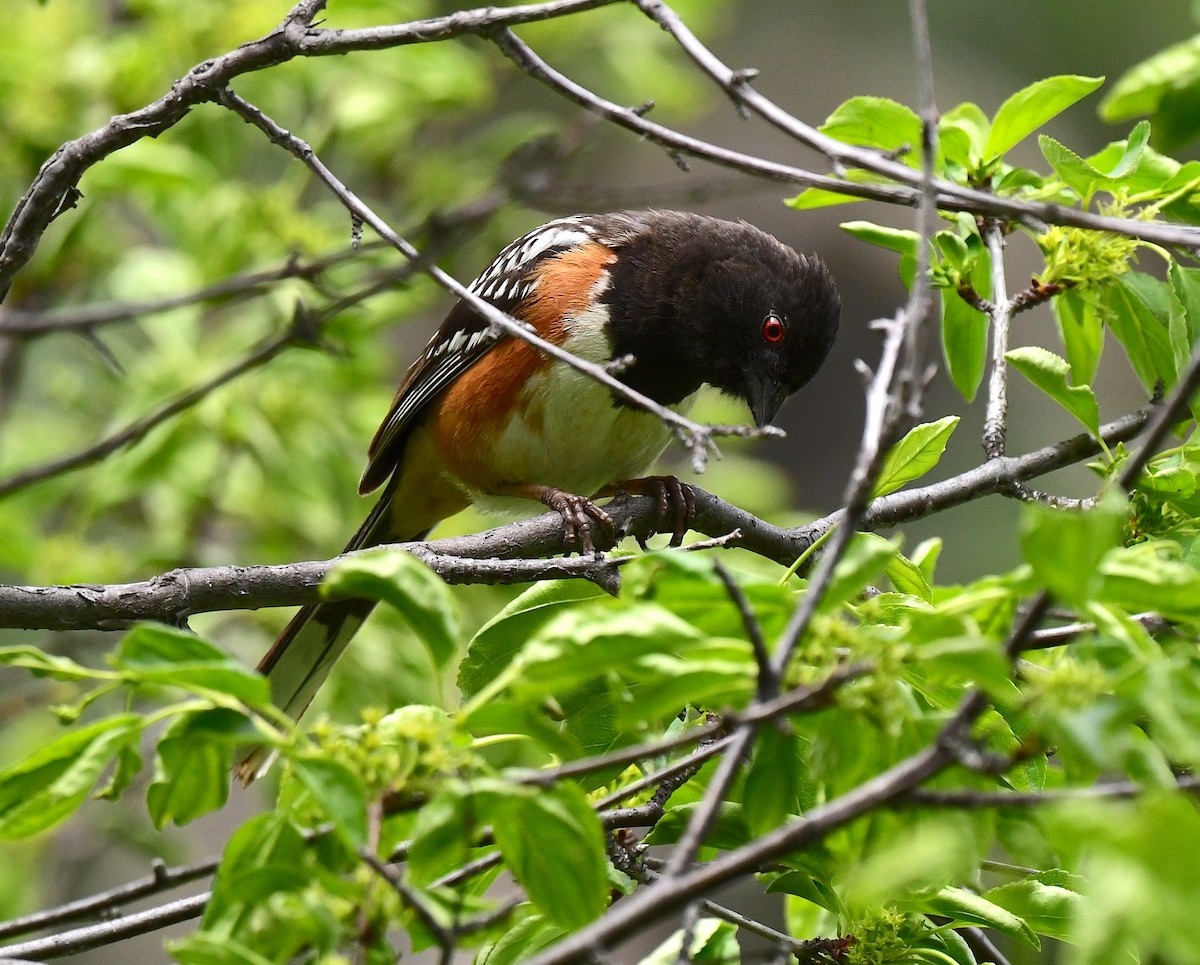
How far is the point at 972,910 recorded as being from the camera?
1552 millimetres

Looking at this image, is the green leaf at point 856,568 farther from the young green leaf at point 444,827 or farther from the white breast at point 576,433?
the white breast at point 576,433

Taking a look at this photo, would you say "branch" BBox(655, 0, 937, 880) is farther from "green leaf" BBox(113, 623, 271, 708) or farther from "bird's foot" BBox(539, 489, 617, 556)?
"bird's foot" BBox(539, 489, 617, 556)

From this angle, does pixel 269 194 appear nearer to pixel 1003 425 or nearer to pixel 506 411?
pixel 506 411

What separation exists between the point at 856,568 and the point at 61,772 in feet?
2.53

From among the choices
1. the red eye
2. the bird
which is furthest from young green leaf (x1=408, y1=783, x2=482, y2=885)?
the red eye

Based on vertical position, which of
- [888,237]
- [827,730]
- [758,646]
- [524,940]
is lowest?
[524,940]

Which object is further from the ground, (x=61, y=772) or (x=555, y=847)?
(x=61, y=772)

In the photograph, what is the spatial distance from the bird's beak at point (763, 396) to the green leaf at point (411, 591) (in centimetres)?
227

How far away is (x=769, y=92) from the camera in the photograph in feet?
30.9

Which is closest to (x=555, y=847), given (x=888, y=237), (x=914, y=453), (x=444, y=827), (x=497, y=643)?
(x=444, y=827)

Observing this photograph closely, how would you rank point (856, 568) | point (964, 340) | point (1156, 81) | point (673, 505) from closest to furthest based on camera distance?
point (856, 568) → point (1156, 81) → point (964, 340) → point (673, 505)

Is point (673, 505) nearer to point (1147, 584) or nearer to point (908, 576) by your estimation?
point (908, 576)

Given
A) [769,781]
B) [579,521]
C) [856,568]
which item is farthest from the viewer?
[579,521]

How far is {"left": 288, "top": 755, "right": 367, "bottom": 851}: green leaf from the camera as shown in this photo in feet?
3.51
